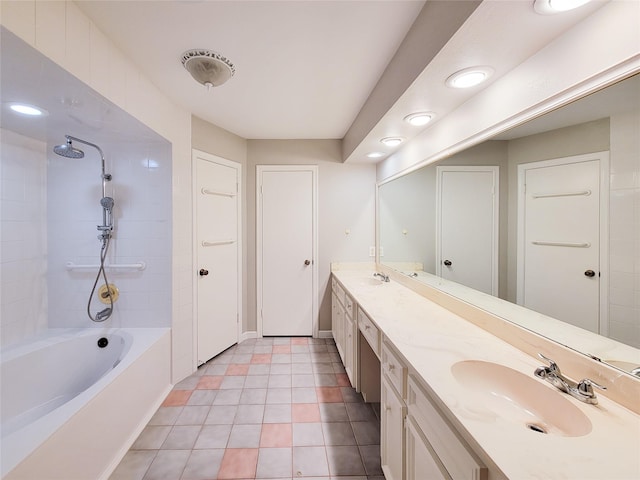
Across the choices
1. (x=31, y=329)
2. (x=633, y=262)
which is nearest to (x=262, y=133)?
(x=31, y=329)

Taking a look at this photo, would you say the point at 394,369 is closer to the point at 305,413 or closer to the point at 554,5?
the point at 305,413

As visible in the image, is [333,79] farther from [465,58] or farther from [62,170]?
[62,170]

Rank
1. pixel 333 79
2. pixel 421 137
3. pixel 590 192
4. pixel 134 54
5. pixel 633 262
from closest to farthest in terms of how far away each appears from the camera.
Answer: pixel 633 262 < pixel 590 192 < pixel 134 54 < pixel 333 79 < pixel 421 137

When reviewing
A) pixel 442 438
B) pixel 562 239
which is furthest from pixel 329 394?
pixel 562 239

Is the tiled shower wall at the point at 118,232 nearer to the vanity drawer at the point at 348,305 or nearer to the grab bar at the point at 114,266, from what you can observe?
the grab bar at the point at 114,266

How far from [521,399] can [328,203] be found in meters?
2.59

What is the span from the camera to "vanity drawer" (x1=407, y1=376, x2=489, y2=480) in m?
0.71

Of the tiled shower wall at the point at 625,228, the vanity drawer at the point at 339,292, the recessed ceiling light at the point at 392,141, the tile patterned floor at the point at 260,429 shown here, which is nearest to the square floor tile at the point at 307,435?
the tile patterned floor at the point at 260,429

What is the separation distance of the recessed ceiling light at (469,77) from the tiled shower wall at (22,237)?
9.91 feet

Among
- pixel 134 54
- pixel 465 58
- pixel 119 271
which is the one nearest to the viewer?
pixel 465 58

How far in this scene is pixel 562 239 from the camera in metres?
1.04

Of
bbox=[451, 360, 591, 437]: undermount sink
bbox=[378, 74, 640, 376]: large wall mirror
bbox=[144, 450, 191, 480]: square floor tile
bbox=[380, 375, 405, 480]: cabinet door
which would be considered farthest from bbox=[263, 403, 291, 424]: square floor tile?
bbox=[378, 74, 640, 376]: large wall mirror

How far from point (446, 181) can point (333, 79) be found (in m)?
1.10

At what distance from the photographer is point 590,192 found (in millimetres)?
913
